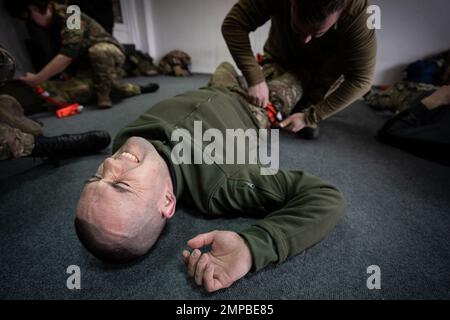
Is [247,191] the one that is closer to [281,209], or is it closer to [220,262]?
[281,209]

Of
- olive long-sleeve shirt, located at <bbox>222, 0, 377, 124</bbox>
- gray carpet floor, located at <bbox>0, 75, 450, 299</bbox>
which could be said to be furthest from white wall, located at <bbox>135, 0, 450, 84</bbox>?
gray carpet floor, located at <bbox>0, 75, 450, 299</bbox>

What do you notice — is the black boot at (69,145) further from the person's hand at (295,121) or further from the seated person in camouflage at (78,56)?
the person's hand at (295,121)

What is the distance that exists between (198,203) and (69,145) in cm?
71

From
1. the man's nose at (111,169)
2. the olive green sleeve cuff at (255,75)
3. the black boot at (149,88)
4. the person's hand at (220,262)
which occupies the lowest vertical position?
the person's hand at (220,262)

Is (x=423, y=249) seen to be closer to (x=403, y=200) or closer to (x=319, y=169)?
(x=403, y=200)

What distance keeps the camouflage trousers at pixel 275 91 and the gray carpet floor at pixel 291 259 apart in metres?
0.26

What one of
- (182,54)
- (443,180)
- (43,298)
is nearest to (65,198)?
(43,298)

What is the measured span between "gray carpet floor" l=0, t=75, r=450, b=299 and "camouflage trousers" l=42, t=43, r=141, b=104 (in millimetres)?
852

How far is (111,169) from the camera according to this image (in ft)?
1.67

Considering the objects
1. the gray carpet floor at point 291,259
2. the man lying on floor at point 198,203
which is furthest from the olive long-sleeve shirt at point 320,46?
the man lying on floor at point 198,203

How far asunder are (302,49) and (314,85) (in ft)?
0.79

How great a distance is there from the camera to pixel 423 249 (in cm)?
62

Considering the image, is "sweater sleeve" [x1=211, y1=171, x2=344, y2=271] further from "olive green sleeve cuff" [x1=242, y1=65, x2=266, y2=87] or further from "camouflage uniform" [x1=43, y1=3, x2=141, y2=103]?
"camouflage uniform" [x1=43, y1=3, x2=141, y2=103]

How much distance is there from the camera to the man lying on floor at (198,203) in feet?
1.49
